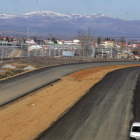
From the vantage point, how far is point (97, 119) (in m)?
18.2

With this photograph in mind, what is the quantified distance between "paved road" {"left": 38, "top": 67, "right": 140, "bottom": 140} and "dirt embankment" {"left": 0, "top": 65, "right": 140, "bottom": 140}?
0.82m

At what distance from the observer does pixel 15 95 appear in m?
26.6

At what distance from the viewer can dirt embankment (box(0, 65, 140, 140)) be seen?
51.8 feet

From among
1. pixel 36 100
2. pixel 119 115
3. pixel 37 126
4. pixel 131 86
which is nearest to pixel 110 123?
pixel 119 115

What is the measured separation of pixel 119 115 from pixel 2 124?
8241 millimetres

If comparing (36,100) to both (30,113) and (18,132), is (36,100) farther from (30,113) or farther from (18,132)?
(18,132)

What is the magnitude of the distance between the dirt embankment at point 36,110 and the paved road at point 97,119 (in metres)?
0.82

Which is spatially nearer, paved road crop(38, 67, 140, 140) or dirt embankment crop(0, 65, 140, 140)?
paved road crop(38, 67, 140, 140)

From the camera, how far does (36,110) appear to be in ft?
68.4

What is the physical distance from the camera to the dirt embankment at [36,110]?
15.8 metres

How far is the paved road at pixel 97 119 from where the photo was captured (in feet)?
49.4

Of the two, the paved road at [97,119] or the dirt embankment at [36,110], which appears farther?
the dirt embankment at [36,110]

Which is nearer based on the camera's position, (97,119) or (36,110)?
(97,119)

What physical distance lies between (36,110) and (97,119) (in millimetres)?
5200
